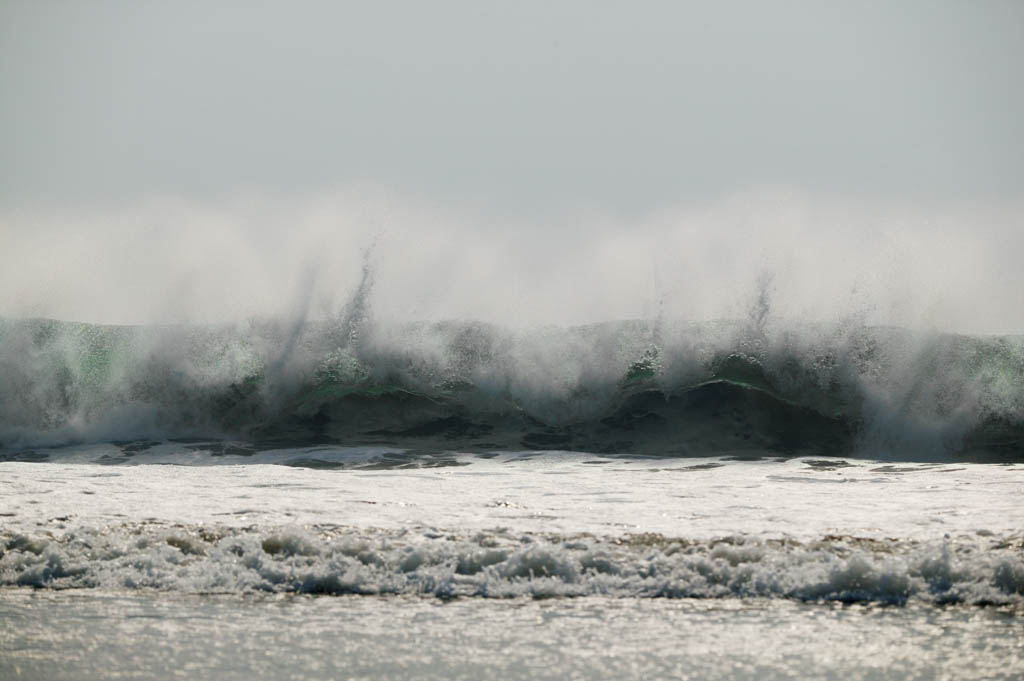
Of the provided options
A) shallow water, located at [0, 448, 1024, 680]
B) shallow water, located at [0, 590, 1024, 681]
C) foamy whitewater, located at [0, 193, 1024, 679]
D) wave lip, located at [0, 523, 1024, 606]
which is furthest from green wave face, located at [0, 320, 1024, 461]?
shallow water, located at [0, 590, 1024, 681]

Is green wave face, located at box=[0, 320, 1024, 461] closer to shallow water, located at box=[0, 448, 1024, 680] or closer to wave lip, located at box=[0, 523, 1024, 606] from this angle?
shallow water, located at box=[0, 448, 1024, 680]

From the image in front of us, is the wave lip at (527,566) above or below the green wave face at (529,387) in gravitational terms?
→ below

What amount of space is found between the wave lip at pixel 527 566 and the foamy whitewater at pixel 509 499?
20 millimetres

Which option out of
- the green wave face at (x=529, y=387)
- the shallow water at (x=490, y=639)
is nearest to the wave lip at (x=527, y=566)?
the shallow water at (x=490, y=639)

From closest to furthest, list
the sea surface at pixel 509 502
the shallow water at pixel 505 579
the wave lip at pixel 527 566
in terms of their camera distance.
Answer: the shallow water at pixel 505 579
the sea surface at pixel 509 502
the wave lip at pixel 527 566

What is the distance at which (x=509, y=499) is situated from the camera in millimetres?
8172

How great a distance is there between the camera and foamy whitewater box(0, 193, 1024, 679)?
4.14 metres

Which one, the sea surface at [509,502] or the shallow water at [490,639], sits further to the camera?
the sea surface at [509,502]

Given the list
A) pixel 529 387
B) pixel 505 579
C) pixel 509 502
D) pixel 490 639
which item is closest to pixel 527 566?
pixel 505 579

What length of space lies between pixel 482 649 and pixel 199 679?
1.08 m

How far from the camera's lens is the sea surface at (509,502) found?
412cm

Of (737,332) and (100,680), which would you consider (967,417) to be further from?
(100,680)

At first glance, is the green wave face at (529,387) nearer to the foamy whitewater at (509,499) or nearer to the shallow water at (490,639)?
the foamy whitewater at (509,499)

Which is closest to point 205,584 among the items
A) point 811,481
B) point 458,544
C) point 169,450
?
point 458,544
